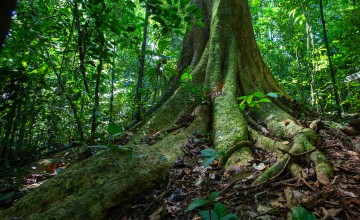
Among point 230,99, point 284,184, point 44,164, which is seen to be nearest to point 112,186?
point 284,184

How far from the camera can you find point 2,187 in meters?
2.89

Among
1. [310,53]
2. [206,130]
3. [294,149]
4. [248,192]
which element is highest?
[310,53]

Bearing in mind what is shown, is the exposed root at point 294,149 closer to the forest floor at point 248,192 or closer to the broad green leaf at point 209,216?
the forest floor at point 248,192

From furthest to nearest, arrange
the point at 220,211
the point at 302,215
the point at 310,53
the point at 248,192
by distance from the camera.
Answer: the point at 310,53, the point at 248,192, the point at 220,211, the point at 302,215

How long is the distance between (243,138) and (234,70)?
1733 millimetres

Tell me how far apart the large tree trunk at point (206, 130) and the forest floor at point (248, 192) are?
0.10m

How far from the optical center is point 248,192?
210 cm

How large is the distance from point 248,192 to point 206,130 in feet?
5.73

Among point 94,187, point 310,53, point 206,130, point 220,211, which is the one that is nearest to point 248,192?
point 220,211

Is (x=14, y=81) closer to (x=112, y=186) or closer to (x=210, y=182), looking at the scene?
(x=112, y=186)

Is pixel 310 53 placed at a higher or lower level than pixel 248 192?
higher

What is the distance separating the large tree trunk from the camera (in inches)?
86.5

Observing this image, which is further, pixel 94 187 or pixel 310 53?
pixel 310 53

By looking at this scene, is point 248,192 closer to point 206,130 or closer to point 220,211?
point 220,211
